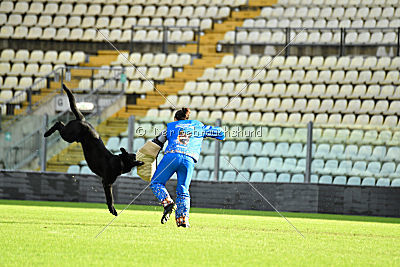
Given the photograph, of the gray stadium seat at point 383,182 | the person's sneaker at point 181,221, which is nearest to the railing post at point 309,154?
the gray stadium seat at point 383,182

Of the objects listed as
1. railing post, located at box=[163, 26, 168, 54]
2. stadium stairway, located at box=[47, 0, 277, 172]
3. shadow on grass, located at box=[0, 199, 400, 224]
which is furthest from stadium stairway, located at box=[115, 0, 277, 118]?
shadow on grass, located at box=[0, 199, 400, 224]

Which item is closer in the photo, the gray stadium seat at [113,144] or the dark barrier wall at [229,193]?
the dark barrier wall at [229,193]

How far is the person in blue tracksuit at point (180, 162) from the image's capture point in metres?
10.7

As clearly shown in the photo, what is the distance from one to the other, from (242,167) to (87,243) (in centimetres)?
882

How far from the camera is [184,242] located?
8.98m

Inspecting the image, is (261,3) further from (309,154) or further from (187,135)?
(187,135)

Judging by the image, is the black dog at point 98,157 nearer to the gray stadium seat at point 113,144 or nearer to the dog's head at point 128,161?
the dog's head at point 128,161

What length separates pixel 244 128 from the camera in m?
17.2

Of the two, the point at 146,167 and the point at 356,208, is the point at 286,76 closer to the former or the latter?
the point at 356,208

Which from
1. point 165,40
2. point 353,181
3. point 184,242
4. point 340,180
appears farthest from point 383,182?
point 165,40

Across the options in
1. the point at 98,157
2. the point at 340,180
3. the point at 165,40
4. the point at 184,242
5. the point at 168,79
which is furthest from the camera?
the point at 165,40

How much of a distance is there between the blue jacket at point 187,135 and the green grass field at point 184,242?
1.07 m

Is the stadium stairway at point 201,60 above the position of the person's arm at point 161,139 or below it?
above

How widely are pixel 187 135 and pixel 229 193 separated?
6.62 meters
